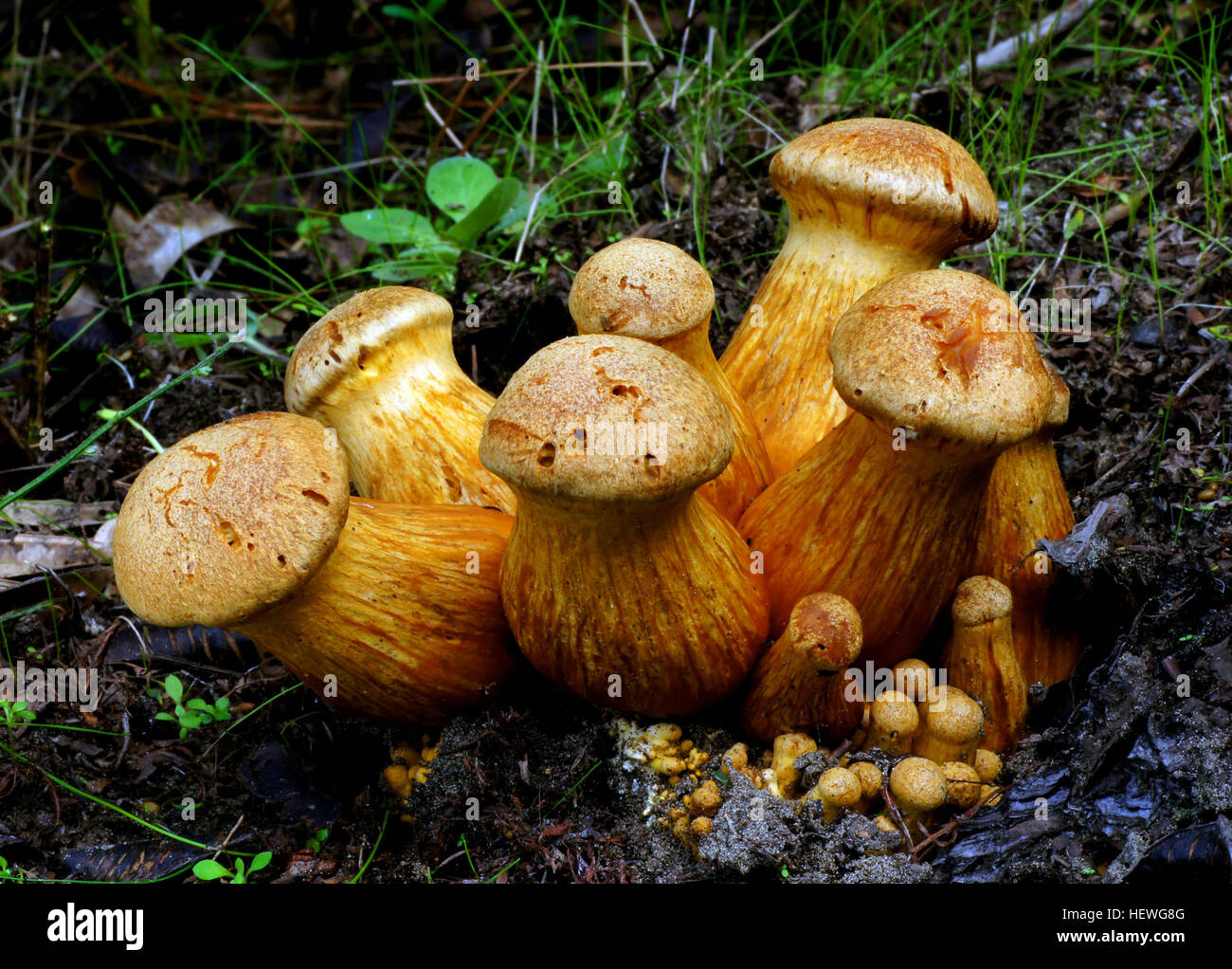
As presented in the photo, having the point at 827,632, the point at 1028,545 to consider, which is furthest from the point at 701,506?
the point at 1028,545

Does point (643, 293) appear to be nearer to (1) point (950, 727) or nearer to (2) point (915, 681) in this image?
(2) point (915, 681)

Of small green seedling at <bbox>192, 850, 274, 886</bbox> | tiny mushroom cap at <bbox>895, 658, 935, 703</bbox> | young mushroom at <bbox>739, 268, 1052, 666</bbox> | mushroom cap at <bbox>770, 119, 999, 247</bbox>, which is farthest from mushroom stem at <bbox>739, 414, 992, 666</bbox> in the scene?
small green seedling at <bbox>192, 850, 274, 886</bbox>

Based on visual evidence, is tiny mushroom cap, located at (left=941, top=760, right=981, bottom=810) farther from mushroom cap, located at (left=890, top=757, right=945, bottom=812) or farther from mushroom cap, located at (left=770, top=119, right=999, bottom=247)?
mushroom cap, located at (left=770, top=119, right=999, bottom=247)

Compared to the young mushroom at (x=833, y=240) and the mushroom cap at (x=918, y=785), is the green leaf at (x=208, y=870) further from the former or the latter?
the young mushroom at (x=833, y=240)
